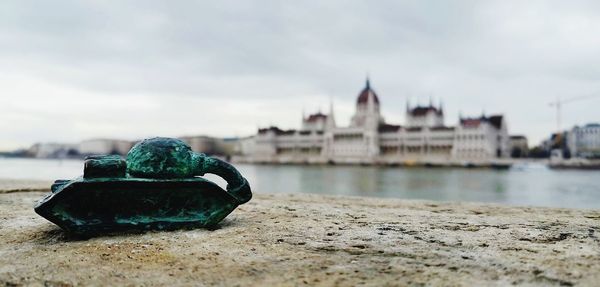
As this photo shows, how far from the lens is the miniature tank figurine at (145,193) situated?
314cm

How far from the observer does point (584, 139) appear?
107 meters

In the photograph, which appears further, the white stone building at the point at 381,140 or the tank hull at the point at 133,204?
the white stone building at the point at 381,140

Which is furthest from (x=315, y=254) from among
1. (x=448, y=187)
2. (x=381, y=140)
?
(x=381, y=140)

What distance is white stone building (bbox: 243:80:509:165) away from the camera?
9019 centimetres

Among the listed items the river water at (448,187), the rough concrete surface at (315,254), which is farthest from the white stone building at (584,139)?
the rough concrete surface at (315,254)

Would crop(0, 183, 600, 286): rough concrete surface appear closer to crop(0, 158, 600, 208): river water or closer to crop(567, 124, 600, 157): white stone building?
crop(0, 158, 600, 208): river water

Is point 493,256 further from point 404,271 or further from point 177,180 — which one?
point 177,180

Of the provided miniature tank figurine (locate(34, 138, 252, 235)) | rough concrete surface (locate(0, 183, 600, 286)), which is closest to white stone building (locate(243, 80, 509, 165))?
rough concrete surface (locate(0, 183, 600, 286))

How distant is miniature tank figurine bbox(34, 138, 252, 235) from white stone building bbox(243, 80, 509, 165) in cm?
8305

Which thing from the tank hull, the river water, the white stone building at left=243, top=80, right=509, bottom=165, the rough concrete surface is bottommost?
the river water

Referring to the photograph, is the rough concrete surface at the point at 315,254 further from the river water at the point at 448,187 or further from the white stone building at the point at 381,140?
the white stone building at the point at 381,140

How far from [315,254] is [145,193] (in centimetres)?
143

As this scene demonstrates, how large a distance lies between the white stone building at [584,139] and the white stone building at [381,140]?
746 inches

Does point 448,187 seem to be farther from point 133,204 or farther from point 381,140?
point 381,140
